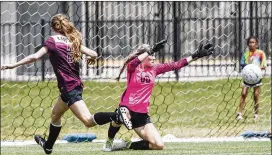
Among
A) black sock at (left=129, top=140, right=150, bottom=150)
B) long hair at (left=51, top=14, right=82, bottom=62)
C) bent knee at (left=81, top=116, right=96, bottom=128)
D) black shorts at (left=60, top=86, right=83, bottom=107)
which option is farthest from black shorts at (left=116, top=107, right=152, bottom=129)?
long hair at (left=51, top=14, right=82, bottom=62)

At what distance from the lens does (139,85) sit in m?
11.4

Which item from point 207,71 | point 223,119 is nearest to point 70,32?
point 223,119

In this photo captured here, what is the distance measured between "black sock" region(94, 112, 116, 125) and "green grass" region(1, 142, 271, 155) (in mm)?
630

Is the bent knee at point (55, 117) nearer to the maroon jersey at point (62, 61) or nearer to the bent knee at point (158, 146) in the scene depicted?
the maroon jersey at point (62, 61)

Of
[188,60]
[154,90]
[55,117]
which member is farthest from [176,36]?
[55,117]

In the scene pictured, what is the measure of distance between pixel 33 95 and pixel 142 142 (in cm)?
563

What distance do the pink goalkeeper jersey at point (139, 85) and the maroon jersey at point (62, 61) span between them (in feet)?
4.53

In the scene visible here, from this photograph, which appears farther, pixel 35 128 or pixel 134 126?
pixel 35 128

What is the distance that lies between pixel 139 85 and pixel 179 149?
3.02 ft

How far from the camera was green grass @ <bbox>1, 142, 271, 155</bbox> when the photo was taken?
1103 centimetres

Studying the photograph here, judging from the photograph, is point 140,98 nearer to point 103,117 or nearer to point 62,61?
point 103,117

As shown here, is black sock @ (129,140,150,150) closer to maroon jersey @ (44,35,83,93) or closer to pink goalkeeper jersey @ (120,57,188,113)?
pink goalkeeper jersey @ (120,57,188,113)

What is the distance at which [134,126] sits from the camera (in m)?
11.4

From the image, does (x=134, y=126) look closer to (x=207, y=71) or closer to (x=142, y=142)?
(x=142, y=142)
